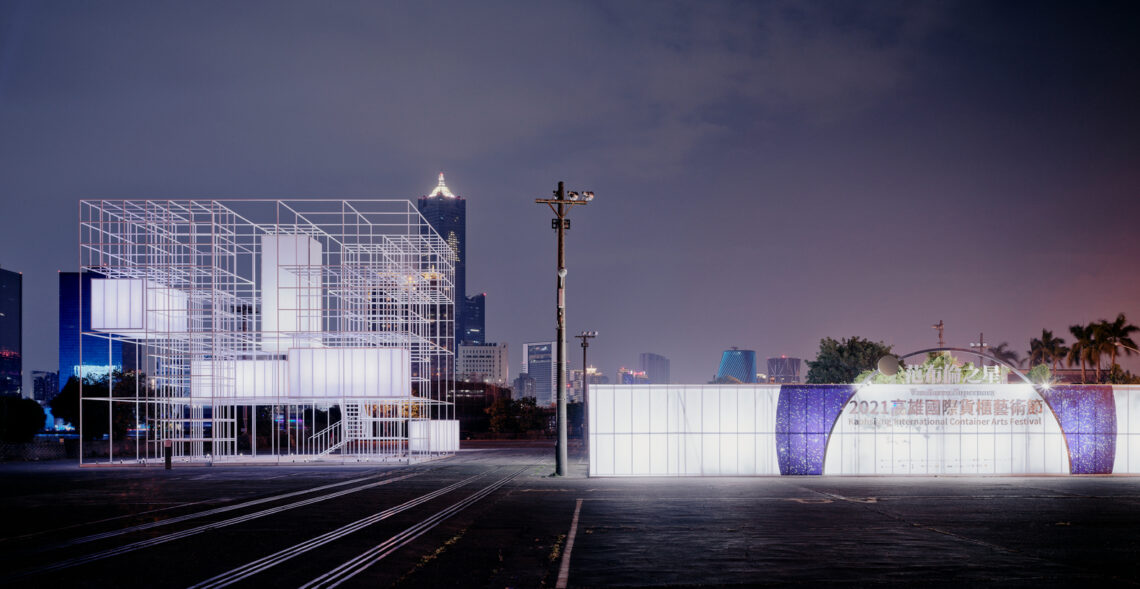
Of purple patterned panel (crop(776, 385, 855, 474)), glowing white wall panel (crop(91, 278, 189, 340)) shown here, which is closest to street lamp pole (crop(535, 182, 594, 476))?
purple patterned panel (crop(776, 385, 855, 474))

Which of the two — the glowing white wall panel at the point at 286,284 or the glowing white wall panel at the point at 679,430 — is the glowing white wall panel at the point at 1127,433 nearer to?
the glowing white wall panel at the point at 679,430

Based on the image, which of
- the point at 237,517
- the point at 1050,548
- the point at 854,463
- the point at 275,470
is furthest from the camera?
the point at 275,470

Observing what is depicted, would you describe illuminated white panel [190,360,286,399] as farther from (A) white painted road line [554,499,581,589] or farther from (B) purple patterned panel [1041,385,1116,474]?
(B) purple patterned panel [1041,385,1116,474]

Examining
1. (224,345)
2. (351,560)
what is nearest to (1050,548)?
(351,560)

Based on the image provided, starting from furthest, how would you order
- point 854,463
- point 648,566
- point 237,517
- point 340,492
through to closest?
point 854,463, point 340,492, point 237,517, point 648,566

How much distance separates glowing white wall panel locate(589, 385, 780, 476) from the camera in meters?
28.8

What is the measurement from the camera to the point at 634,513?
18609 mm

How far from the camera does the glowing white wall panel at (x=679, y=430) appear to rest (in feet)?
94.5

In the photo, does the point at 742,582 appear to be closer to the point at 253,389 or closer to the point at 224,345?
the point at 253,389

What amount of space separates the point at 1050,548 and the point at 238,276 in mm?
44780

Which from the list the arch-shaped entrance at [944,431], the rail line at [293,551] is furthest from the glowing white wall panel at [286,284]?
the arch-shaped entrance at [944,431]

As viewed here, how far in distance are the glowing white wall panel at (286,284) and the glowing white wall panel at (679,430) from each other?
739 inches

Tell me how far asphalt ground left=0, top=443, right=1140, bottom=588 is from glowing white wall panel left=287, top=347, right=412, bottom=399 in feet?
37.8

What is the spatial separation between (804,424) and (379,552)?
62.6 feet
